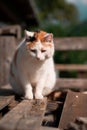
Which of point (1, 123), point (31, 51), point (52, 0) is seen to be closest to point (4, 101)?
point (31, 51)

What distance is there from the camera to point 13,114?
306cm

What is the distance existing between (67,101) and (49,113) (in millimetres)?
214

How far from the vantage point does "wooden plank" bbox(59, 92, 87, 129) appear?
3207 mm

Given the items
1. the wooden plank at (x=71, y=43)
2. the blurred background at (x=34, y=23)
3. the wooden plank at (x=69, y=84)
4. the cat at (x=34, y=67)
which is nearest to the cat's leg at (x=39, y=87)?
the cat at (x=34, y=67)

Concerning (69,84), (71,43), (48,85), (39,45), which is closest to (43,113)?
(39,45)

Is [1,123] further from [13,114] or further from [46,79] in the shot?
[46,79]

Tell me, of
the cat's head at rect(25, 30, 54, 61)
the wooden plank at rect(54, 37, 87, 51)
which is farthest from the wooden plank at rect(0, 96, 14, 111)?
the wooden plank at rect(54, 37, 87, 51)

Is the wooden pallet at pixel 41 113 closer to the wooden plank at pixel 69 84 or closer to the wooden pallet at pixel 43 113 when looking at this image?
the wooden pallet at pixel 43 113

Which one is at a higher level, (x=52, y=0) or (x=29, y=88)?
(x=52, y=0)

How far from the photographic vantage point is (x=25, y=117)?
9.81ft

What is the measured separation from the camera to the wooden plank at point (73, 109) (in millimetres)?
3207

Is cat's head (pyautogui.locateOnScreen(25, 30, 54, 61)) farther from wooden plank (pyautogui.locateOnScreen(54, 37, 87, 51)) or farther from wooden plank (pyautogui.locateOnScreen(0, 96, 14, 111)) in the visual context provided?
wooden plank (pyautogui.locateOnScreen(54, 37, 87, 51))

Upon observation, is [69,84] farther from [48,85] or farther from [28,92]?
[28,92]

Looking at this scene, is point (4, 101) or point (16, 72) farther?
point (16, 72)
